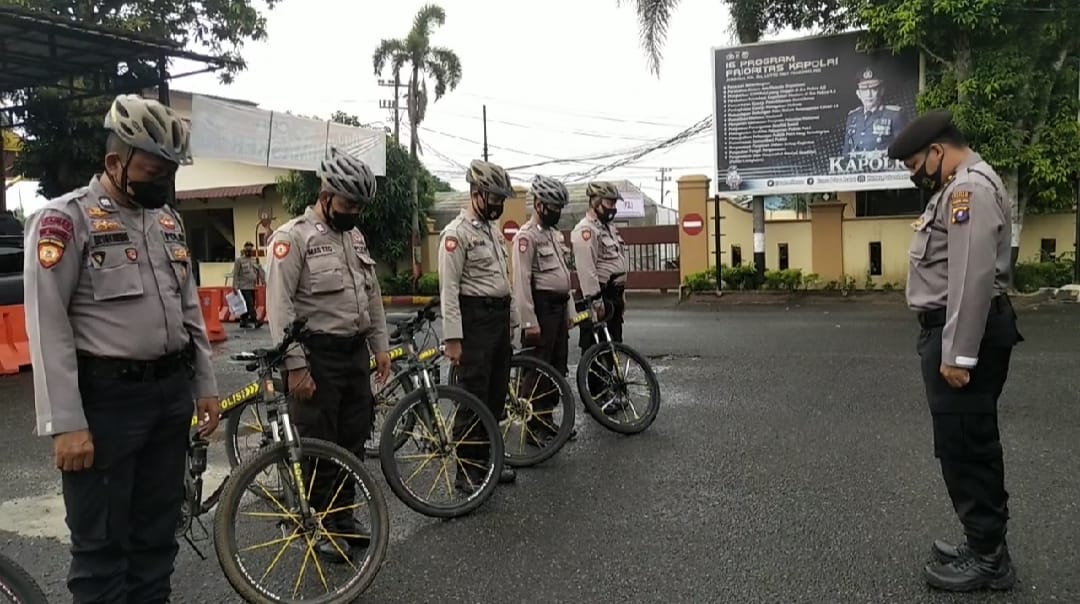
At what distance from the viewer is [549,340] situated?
19.5 ft

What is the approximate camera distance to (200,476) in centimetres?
388

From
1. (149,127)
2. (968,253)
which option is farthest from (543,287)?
(149,127)

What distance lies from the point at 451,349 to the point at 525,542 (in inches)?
50.6

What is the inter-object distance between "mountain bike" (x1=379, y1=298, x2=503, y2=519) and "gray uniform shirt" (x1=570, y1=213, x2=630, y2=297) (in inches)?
79.5

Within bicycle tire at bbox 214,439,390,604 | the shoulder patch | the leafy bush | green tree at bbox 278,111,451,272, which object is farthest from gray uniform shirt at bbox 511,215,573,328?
green tree at bbox 278,111,451,272

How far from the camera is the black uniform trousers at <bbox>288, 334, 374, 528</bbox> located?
3707 millimetres

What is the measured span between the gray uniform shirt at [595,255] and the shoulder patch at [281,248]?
295 cm

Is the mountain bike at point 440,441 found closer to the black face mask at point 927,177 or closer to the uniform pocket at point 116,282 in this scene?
the uniform pocket at point 116,282

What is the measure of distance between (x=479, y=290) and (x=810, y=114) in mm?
13593

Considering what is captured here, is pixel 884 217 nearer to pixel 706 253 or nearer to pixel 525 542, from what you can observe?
pixel 706 253

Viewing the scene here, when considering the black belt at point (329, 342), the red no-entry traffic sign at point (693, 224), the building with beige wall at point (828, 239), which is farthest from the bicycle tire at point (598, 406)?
the red no-entry traffic sign at point (693, 224)

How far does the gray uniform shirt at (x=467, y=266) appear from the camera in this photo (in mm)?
4867

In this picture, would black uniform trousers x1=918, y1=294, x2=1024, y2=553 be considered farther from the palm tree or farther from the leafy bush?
the palm tree

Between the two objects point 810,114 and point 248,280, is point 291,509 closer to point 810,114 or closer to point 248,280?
point 248,280
